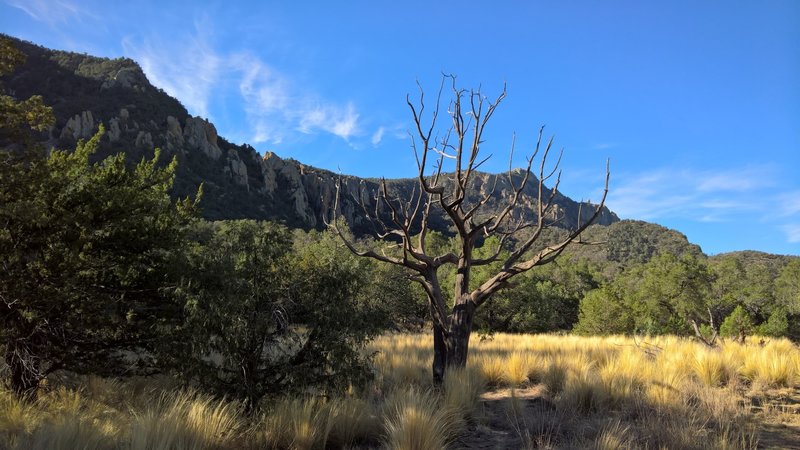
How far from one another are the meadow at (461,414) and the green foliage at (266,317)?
15.1 inches

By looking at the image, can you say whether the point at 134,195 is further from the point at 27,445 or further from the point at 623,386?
the point at 623,386

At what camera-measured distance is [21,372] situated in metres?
6.62

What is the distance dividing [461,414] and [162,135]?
101m

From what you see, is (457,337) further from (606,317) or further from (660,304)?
(660,304)

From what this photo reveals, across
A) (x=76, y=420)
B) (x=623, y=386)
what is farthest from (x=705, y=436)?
(x=76, y=420)

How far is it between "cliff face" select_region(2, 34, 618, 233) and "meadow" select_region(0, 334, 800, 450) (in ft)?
212

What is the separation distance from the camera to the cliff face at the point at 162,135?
81062mm

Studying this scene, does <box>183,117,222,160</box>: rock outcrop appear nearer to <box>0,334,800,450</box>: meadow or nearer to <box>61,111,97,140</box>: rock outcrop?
<box>61,111,97,140</box>: rock outcrop

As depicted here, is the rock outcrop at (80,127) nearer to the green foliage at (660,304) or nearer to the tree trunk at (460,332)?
the green foliage at (660,304)

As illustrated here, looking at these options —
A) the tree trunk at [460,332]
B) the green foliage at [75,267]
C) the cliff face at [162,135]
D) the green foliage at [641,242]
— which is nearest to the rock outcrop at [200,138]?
the cliff face at [162,135]

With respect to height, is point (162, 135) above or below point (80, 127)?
above

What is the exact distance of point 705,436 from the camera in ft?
15.6

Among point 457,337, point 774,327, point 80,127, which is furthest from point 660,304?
point 80,127

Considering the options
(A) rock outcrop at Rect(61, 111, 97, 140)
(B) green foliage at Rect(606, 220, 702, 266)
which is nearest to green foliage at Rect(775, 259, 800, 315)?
(B) green foliage at Rect(606, 220, 702, 266)
